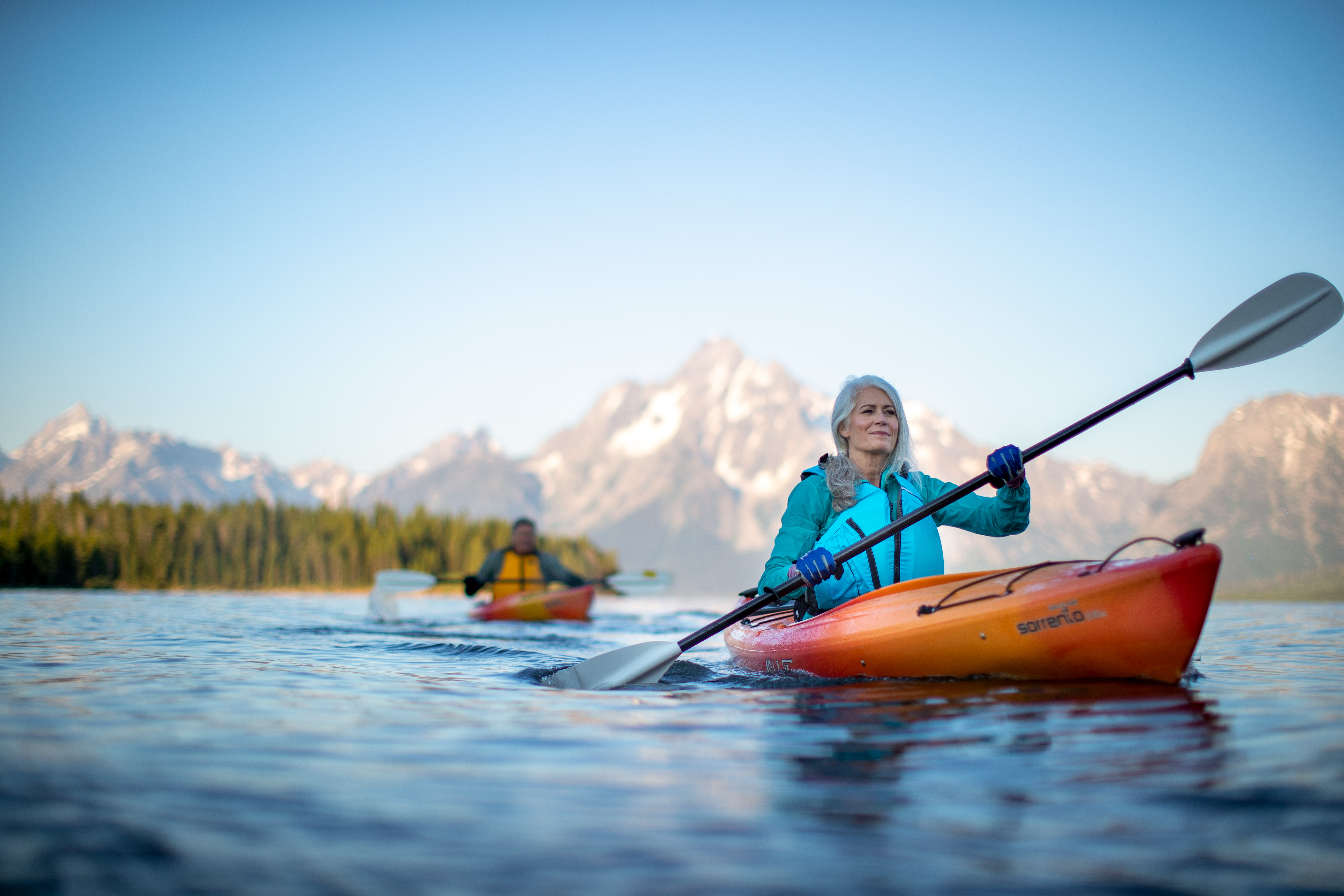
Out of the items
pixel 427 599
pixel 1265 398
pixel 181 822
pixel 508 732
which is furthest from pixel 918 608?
pixel 1265 398

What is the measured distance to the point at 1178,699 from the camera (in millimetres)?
4227

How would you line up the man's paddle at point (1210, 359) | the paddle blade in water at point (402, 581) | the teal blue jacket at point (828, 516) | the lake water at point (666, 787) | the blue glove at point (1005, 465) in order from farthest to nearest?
the paddle blade in water at point (402, 581) < the teal blue jacket at point (828, 516) < the man's paddle at point (1210, 359) < the blue glove at point (1005, 465) < the lake water at point (666, 787)

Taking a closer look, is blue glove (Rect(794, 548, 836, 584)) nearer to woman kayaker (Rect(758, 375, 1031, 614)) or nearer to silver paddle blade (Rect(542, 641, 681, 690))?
woman kayaker (Rect(758, 375, 1031, 614))

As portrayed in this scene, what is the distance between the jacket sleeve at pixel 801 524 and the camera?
5934 millimetres

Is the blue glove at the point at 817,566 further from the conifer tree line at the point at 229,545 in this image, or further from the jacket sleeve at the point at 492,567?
the conifer tree line at the point at 229,545

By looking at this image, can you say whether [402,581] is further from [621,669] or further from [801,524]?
[801,524]

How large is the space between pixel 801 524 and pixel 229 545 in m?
37.3

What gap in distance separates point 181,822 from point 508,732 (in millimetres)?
1485

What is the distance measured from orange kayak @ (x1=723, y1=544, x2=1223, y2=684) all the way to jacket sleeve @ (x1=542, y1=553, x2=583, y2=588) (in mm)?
10607

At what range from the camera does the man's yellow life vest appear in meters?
15.9

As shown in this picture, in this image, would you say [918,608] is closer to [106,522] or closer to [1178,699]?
[1178,699]

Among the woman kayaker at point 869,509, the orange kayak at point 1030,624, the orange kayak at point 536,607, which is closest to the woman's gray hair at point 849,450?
the woman kayaker at point 869,509

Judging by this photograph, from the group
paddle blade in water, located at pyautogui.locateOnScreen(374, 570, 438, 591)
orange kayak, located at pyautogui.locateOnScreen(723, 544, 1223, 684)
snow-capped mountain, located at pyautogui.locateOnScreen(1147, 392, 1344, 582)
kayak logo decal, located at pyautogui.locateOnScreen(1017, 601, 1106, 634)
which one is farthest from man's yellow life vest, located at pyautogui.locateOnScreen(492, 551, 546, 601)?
snow-capped mountain, located at pyautogui.locateOnScreen(1147, 392, 1344, 582)

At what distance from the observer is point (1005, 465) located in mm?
5230
